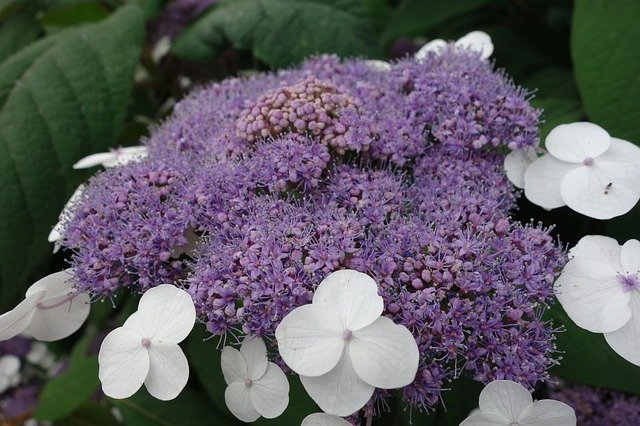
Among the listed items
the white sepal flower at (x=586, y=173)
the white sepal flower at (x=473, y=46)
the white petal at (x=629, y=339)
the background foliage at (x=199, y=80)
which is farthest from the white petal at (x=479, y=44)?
the white petal at (x=629, y=339)

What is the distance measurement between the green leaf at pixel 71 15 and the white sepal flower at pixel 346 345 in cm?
102

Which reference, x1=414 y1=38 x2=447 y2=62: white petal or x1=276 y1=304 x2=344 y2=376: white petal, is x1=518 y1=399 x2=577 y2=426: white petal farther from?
x1=414 y1=38 x2=447 y2=62: white petal

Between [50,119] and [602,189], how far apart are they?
0.84 m

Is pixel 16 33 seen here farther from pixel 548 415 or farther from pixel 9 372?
pixel 548 415

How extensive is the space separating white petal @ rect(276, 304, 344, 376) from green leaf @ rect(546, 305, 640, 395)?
36cm

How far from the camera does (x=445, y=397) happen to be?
1.03 m

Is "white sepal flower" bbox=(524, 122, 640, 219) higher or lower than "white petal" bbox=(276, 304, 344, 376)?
lower

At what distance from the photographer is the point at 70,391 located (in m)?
1.26

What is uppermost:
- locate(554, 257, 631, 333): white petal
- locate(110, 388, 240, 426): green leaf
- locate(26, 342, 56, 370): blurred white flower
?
locate(554, 257, 631, 333): white petal

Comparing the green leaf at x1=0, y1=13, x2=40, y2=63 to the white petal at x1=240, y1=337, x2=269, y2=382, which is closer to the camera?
the white petal at x1=240, y1=337, x2=269, y2=382

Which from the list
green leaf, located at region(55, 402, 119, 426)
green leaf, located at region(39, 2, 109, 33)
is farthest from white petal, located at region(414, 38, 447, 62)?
green leaf, located at region(55, 402, 119, 426)

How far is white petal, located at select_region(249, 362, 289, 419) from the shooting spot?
715 mm

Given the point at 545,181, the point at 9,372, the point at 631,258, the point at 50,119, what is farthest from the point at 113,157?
the point at 9,372

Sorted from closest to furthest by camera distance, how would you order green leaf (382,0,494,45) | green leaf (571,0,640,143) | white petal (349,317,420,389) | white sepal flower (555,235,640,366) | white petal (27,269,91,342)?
1. white petal (349,317,420,389)
2. white sepal flower (555,235,640,366)
3. white petal (27,269,91,342)
4. green leaf (571,0,640,143)
5. green leaf (382,0,494,45)
